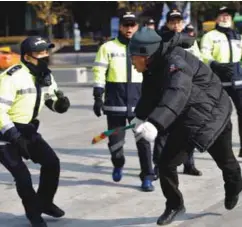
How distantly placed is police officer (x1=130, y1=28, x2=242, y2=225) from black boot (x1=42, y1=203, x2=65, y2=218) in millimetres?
1023

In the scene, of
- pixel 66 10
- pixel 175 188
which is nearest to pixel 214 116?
pixel 175 188

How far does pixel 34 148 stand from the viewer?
5.57 meters

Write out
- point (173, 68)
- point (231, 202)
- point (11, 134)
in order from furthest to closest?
point (231, 202) < point (11, 134) < point (173, 68)

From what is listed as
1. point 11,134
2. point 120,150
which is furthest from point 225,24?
point 11,134

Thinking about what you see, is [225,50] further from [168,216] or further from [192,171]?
[168,216]

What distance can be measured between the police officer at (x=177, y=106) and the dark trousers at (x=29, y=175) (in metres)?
0.85

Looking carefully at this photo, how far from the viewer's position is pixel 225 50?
26.1 feet

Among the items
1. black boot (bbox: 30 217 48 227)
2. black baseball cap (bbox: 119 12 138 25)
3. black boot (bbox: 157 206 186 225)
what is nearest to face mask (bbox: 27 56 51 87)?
black boot (bbox: 30 217 48 227)

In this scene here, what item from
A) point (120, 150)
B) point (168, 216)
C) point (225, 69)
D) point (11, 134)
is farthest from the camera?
point (225, 69)

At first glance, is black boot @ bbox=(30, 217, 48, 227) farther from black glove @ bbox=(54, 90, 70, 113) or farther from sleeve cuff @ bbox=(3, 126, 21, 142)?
black glove @ bbox=(54, 90, 70, 113)

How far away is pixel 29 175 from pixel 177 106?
54.8 inches

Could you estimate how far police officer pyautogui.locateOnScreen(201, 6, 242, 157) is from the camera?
7918 millimetres

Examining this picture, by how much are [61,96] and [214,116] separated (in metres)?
1.38

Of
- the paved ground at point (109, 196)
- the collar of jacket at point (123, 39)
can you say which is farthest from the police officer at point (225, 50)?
the collar of jacket at point (123, 39)
